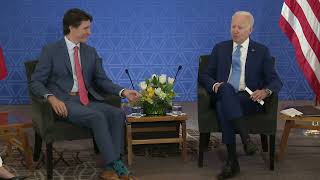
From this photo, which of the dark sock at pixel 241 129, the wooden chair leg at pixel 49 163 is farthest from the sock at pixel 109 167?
the dark sock at pixel 241 129

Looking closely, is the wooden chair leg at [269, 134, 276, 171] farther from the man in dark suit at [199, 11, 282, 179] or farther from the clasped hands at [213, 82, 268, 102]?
the clasped hands at [213, 82, 268, 102]

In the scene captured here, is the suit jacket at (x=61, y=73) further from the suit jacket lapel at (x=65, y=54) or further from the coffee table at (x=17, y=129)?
the coffee table at (x=17, y=129)

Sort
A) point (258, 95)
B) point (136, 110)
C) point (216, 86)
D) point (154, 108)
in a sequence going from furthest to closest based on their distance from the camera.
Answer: point (136, 110) < point (154, 108) < point (216, 86) < point (258, 95)

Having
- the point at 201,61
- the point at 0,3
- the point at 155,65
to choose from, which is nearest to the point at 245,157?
the point at 201,61

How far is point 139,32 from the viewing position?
7652 mm

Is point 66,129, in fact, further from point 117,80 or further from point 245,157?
point 117,80

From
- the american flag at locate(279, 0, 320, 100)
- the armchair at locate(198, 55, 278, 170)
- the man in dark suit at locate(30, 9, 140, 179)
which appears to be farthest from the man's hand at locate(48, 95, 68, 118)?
the american flag at locate(279, 0, 320, 100)

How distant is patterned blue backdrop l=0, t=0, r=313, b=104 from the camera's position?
752cm

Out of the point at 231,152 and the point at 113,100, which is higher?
the point at 113,100

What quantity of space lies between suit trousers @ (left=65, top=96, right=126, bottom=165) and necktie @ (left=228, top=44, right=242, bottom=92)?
103 centimetres

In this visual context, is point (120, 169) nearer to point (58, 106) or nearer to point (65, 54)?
point (58, 106)

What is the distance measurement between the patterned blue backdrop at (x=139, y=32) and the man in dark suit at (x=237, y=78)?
2.89 metres

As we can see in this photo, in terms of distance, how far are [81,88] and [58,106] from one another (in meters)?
0.38

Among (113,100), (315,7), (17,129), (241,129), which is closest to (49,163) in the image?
(17,129)
